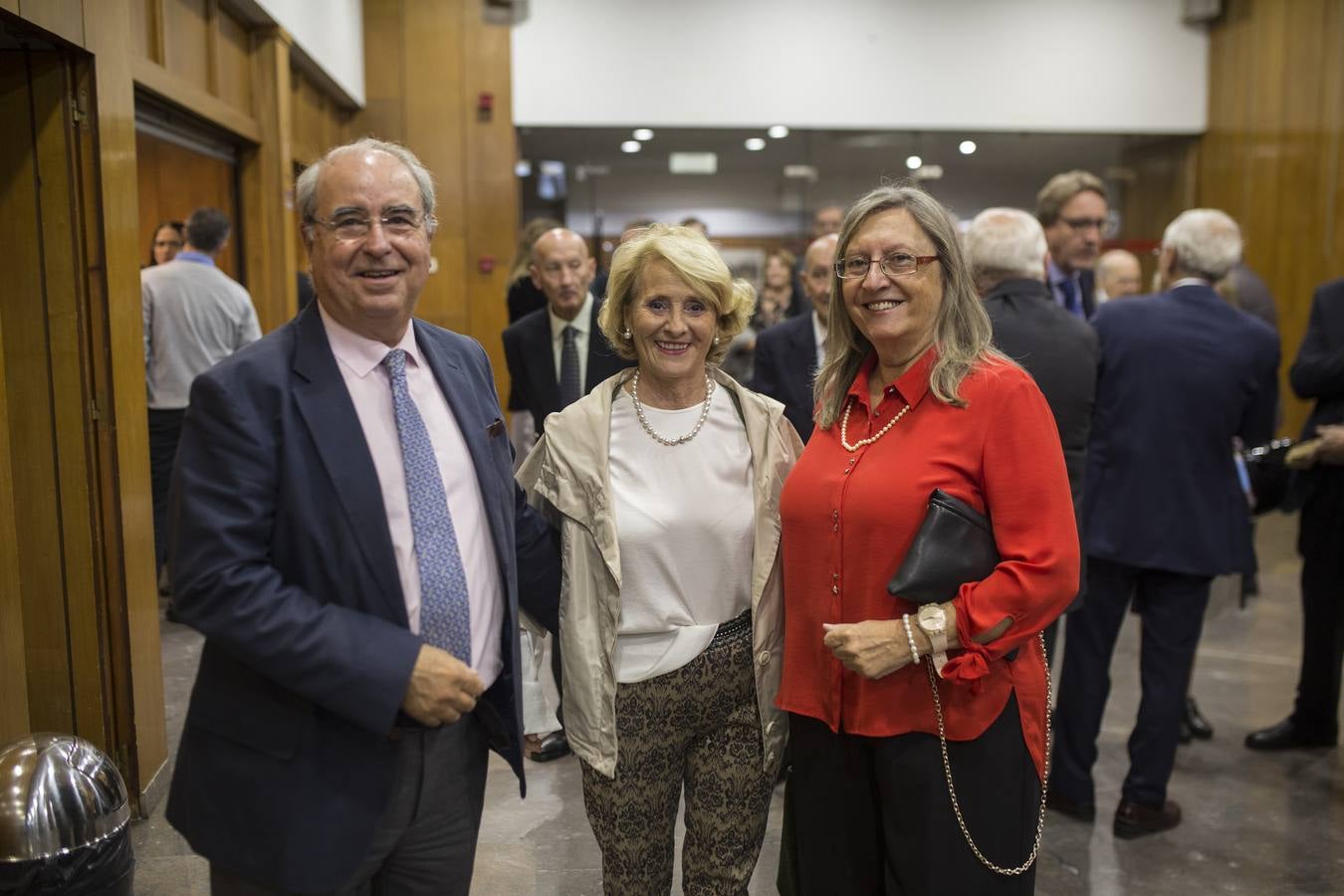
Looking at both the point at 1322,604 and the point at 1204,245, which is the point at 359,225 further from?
the point at 1322,604

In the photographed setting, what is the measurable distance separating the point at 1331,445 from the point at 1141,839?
1552 mm

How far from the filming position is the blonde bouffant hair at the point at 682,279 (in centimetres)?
234

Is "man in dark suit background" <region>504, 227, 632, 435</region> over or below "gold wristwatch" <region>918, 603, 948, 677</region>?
over

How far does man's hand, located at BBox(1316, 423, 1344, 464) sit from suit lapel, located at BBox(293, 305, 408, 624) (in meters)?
3.57

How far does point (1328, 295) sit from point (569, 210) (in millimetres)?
6957

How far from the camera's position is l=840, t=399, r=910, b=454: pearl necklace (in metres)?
2.13

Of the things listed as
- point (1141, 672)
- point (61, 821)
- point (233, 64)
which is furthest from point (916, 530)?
point (233, 64)

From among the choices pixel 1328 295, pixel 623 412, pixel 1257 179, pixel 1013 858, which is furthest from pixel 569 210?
pixel 1013 858

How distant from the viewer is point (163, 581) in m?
6.13

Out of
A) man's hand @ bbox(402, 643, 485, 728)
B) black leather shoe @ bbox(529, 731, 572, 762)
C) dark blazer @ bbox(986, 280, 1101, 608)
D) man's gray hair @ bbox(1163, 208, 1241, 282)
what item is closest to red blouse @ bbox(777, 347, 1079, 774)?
man's hand @ bbox(402, 643, 485, 728)

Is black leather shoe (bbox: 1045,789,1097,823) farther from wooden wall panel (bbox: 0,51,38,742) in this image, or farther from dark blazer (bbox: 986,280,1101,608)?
wooden wall panel (bbox: 0,51,38,742)

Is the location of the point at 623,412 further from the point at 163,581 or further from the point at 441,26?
the point at 441,26

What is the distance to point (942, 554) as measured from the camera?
1962mm

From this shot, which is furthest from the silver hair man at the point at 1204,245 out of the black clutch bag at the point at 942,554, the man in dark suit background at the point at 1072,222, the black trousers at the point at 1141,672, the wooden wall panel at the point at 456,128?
the wooden wall panel at the point at 456,128
